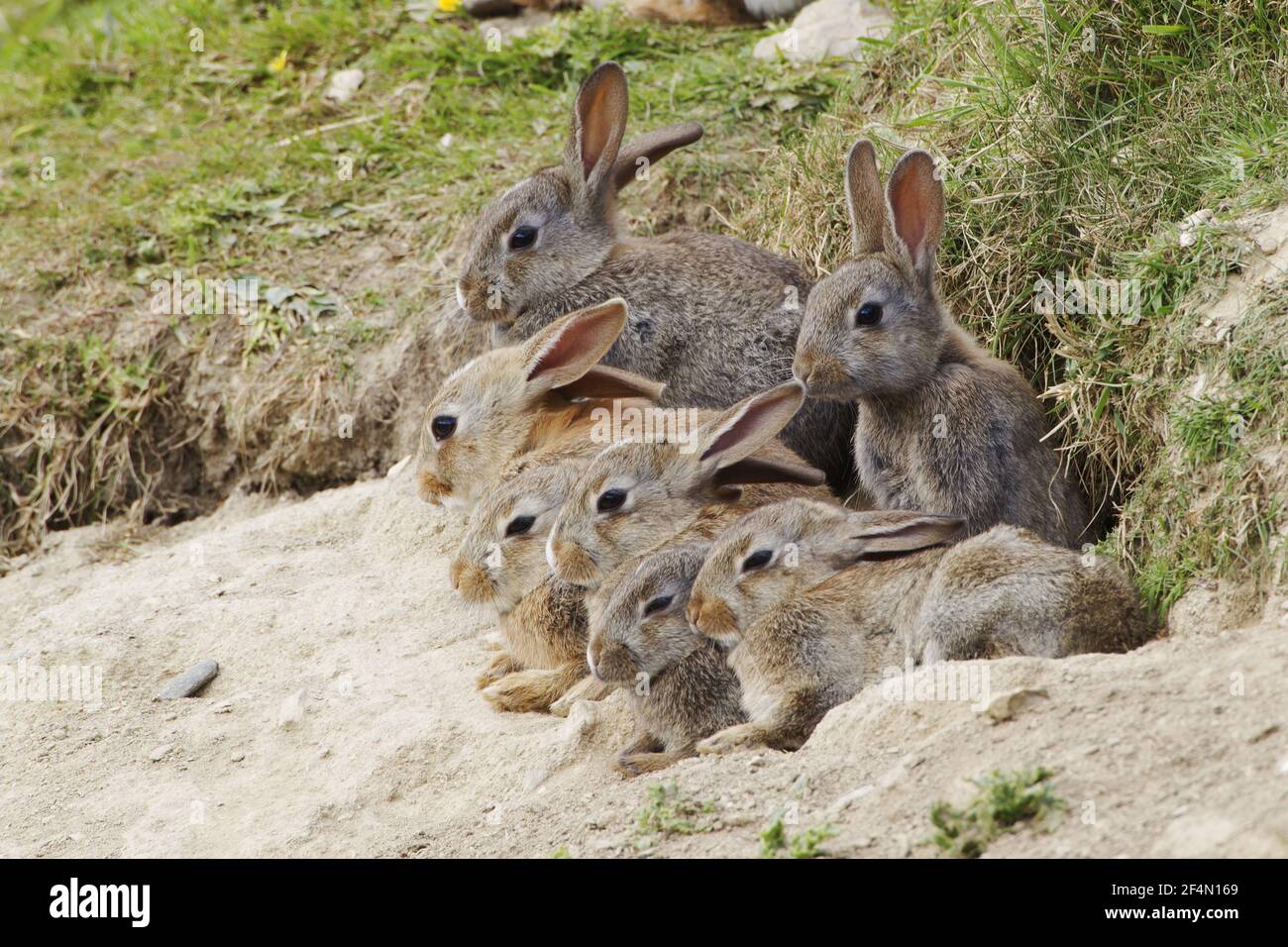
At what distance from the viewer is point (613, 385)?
19.6ft

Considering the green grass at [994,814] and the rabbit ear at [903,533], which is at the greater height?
the rabbit ear at [903,533]

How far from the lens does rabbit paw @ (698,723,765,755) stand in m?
4.43

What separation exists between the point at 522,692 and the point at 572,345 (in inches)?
57.6

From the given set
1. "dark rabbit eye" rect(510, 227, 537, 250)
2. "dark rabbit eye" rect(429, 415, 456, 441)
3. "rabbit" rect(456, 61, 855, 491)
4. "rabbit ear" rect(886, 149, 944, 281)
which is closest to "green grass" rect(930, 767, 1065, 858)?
"rabbit ear" rect(886, 149, 944, 281)

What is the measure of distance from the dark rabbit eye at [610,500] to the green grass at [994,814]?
6.42 ft

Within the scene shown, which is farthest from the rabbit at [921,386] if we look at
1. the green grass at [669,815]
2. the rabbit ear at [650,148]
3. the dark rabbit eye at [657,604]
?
the green grass at [669,815]

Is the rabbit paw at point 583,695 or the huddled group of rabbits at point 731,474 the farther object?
the rabbit paw at point 583,695

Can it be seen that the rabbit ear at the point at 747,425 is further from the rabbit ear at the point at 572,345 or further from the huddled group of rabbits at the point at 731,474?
the rabbit ear at the point at 572,345

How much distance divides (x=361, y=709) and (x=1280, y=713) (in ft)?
9.62

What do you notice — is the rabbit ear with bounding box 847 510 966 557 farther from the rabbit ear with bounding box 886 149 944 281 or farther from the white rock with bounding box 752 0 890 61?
the white rock with bounding box 752 0 890 61

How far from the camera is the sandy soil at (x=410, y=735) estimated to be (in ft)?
11.4

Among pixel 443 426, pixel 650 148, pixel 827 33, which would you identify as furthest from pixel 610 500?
pixel 827 33

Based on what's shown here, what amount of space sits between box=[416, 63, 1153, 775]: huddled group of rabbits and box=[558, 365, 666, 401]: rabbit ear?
1 centimetres

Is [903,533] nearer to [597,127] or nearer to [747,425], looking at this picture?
[747,425]
